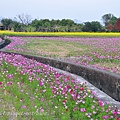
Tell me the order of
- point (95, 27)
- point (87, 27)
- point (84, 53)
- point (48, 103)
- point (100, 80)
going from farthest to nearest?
point (87, 27), point (95, 27), point (84, 53), point (100, 80), point (48, 103)

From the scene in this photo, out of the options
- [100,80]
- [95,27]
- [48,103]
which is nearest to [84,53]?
[100,80]

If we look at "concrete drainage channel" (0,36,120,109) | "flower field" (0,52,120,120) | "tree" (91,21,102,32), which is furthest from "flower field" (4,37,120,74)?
"tree" (91,21,102,32)

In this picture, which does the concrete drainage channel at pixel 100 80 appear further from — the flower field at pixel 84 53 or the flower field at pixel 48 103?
the flower field at pixel 48 103

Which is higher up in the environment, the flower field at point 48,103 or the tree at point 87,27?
the flower field at point 48,103

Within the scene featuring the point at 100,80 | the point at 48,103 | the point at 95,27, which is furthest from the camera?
the point at 95,27

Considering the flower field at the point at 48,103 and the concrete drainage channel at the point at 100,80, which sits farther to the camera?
the concrete drainage channel at the point at 100,80

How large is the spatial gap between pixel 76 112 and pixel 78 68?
489 cm

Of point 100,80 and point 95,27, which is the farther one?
point 95,27

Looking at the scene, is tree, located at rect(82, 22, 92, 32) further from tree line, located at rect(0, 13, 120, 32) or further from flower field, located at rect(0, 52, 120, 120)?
flower field, located at rect(0, 52, 120, 120)

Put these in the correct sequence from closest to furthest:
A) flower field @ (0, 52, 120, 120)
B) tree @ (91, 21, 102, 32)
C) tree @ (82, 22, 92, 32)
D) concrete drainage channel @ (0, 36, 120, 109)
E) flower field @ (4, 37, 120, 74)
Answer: flower field @ (0, 52, 120, 120)
concrete drainage channel @ (0, 36, 120, 109)
flower field @ (4, 37, 120, 74)
tree @ (91, 21, 102, 32)
tree @ (82, 22, 92, 32)

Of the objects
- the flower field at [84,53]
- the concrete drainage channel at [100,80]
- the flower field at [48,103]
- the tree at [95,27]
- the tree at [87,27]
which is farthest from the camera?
the tree at [87,27]

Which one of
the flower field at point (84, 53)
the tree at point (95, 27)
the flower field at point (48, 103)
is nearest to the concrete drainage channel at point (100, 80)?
the flower field at point (84, 53)

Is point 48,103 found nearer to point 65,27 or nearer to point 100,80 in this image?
point 100,80

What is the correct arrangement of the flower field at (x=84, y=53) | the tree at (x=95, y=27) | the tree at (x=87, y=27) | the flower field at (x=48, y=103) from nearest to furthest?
the flower field at (x=48, y=103)
the flower field at (x=84, y=53)
the tree at (x=95, y=27)
the tree at (x=87, y=27)
